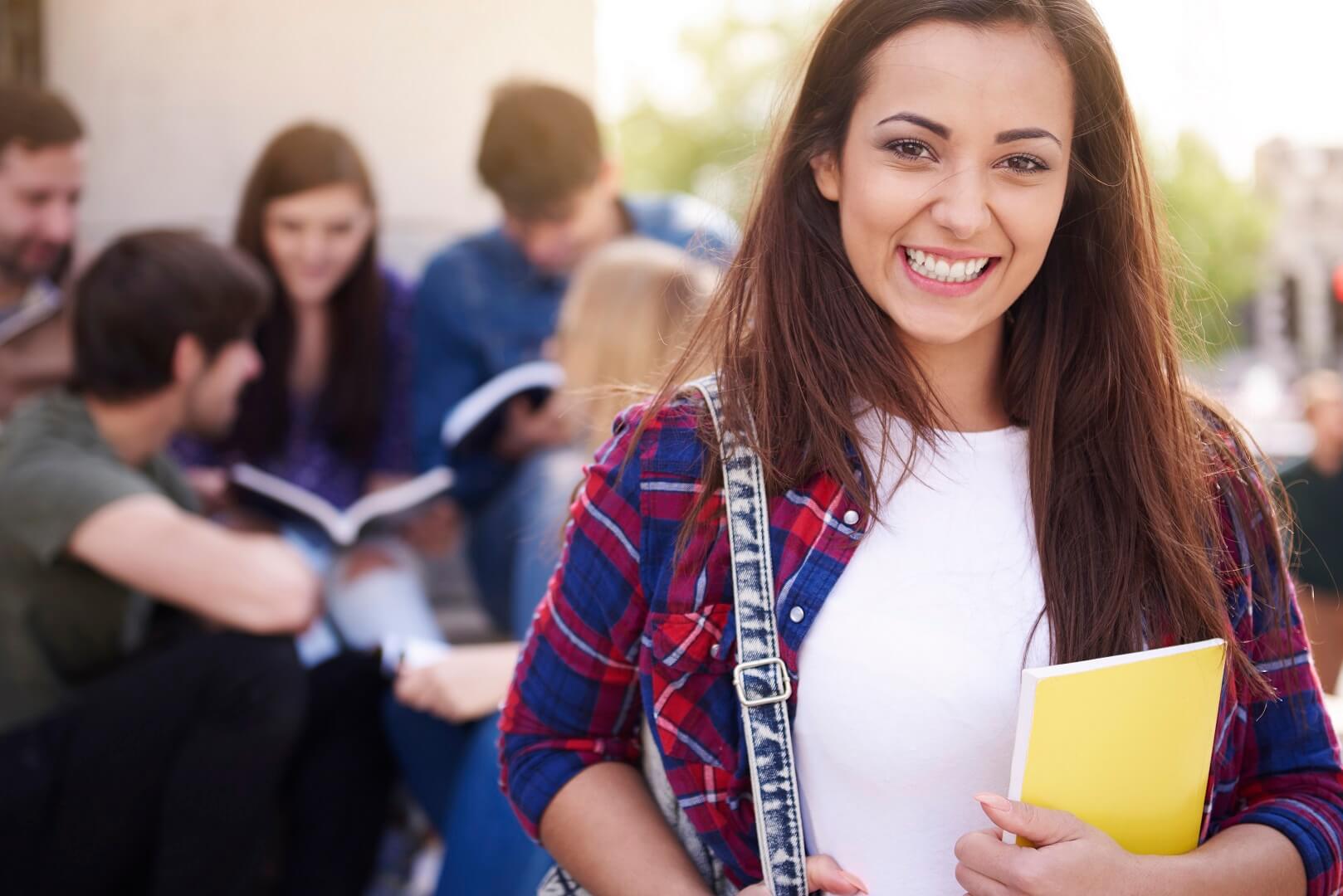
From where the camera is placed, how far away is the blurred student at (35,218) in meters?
3.37

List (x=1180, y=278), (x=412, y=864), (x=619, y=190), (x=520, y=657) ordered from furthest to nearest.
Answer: (x=619, y=190) → (x=412, y=864) → (x=1180, y=278) → (x=520, y=657)

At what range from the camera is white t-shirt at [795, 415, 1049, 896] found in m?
1.27

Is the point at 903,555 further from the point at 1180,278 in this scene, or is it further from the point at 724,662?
the point at 1180,278

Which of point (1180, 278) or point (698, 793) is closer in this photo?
point (698, 793)

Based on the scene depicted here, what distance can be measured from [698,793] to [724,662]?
0.45 ft

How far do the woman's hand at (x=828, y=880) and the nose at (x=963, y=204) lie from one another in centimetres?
63

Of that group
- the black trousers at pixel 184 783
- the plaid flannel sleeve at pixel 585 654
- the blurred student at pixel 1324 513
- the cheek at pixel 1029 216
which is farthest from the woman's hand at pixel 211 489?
the blurred student at pixel 1324 513

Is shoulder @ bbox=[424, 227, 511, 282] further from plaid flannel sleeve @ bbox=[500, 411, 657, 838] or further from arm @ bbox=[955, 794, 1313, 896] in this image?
arm @ bbox=[955, 794, 1313, 896]

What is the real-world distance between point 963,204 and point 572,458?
1.69m

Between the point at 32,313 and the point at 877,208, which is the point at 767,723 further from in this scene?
the point at 32,313

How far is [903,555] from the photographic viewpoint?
1.33 m

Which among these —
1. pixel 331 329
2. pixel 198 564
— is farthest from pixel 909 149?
pixel 331 329

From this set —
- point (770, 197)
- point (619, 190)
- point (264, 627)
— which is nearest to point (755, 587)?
point (770, 197)

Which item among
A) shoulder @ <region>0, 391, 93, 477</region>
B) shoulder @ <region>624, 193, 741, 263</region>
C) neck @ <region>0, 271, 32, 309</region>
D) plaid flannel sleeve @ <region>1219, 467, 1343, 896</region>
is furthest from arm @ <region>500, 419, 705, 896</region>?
neck @ <region>0, 271, 32, 309</region>
